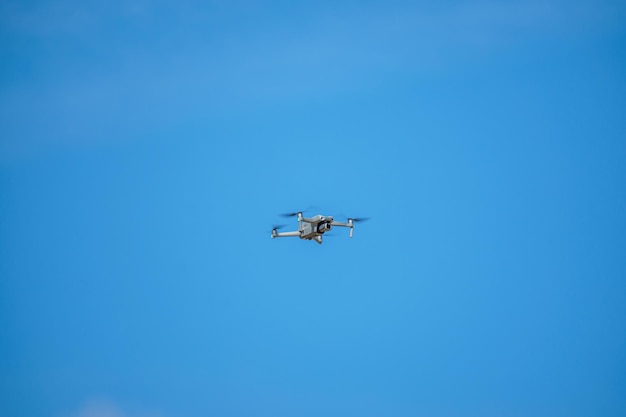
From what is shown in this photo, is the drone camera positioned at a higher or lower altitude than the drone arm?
lower

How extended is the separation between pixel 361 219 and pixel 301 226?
28.1ft

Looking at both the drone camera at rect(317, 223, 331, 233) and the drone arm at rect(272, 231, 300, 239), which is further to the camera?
the drone arm at rect(272, 231, 300, 239)

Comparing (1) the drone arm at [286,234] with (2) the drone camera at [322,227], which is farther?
(1) the drone arm at [286,234]

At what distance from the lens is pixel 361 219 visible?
11244cm

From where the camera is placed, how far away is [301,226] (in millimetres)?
106688

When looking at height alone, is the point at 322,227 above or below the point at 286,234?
below

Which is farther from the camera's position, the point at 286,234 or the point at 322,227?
the point at 286,234

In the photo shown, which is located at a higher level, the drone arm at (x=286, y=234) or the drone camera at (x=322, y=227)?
the drone arm at (x=286, y=234)
